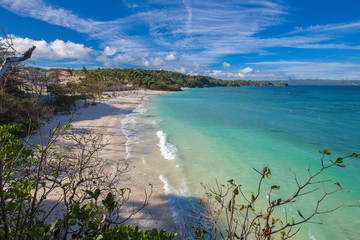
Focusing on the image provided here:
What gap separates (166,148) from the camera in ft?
35.0

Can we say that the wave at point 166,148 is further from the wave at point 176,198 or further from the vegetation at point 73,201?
the vegetation at point 73,201

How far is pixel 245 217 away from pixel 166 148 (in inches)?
342

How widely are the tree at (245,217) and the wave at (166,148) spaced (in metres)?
3.73

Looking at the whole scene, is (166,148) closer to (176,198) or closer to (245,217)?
(176,198)

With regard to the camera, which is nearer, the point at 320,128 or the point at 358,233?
the point at 358,233

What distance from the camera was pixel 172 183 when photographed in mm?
7070

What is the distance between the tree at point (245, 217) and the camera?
197 centimetres

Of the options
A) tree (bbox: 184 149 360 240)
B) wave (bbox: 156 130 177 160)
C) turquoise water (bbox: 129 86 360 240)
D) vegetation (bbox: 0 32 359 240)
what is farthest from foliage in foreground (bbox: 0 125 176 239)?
wave (bbox: 156 130 177 160)

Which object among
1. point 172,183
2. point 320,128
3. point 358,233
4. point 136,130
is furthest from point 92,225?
point 320,128

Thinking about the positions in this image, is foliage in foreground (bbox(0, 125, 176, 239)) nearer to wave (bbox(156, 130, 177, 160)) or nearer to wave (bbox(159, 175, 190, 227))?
wave (bbox(159, 175, 190, 227))

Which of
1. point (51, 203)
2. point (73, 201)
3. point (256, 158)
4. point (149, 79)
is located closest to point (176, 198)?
point (51, 203)

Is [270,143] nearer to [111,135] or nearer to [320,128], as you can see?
[320,128]

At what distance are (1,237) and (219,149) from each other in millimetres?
10465

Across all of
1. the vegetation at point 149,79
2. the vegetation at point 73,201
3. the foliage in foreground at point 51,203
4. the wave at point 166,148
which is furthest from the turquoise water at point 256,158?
the vegetation at point 149,79
